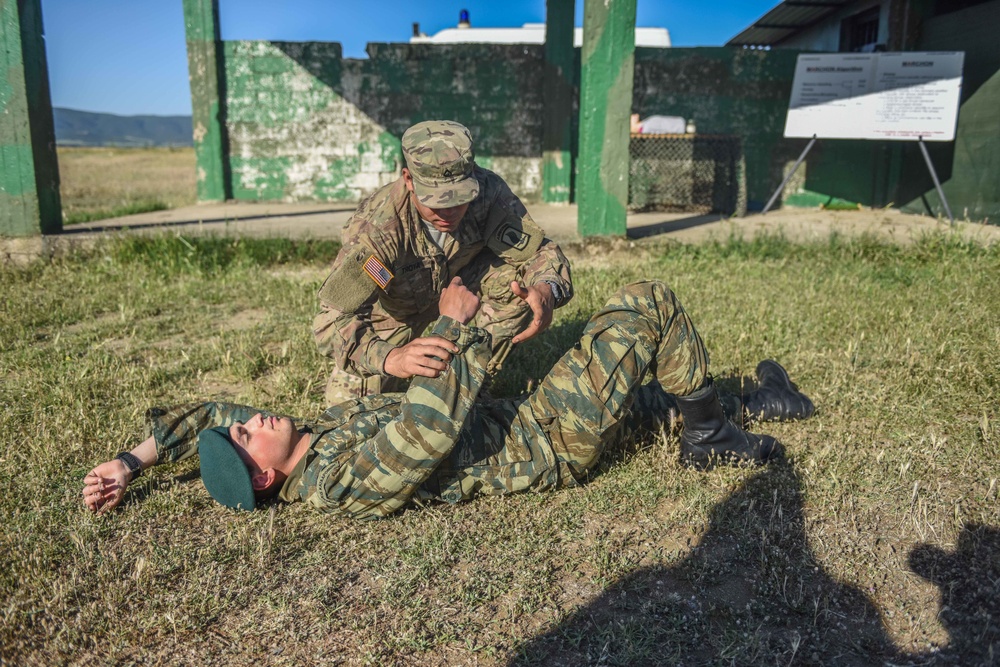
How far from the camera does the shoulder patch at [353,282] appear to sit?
3055 millimetres

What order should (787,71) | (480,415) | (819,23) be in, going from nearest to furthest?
(480,415)
(787,71)
(819,23)

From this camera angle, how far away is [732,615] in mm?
2150

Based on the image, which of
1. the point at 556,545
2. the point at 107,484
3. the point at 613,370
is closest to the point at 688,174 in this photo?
the point at 613,370

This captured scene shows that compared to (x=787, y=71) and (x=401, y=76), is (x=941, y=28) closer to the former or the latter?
(x=787, y=71)

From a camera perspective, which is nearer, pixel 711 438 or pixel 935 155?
pixel 711 438

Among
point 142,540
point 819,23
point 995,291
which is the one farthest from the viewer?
point 819,23

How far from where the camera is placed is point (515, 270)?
3779 millimetres

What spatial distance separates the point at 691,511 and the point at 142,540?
1893 mm

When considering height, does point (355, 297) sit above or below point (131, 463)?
above

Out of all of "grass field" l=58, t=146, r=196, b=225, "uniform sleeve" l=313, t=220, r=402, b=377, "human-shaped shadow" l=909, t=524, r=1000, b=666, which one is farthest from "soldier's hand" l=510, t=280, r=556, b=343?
"grass field" l=58, t=146, r=196, b=225

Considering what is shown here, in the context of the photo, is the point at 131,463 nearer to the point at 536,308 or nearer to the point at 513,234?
the point at 536,308

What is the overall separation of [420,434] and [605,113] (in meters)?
4.60

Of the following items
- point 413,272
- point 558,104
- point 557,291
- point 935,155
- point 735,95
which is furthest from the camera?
point 558,104

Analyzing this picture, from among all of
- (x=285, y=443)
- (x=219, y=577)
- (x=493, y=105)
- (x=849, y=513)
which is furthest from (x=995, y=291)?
(x=493, y=105)
